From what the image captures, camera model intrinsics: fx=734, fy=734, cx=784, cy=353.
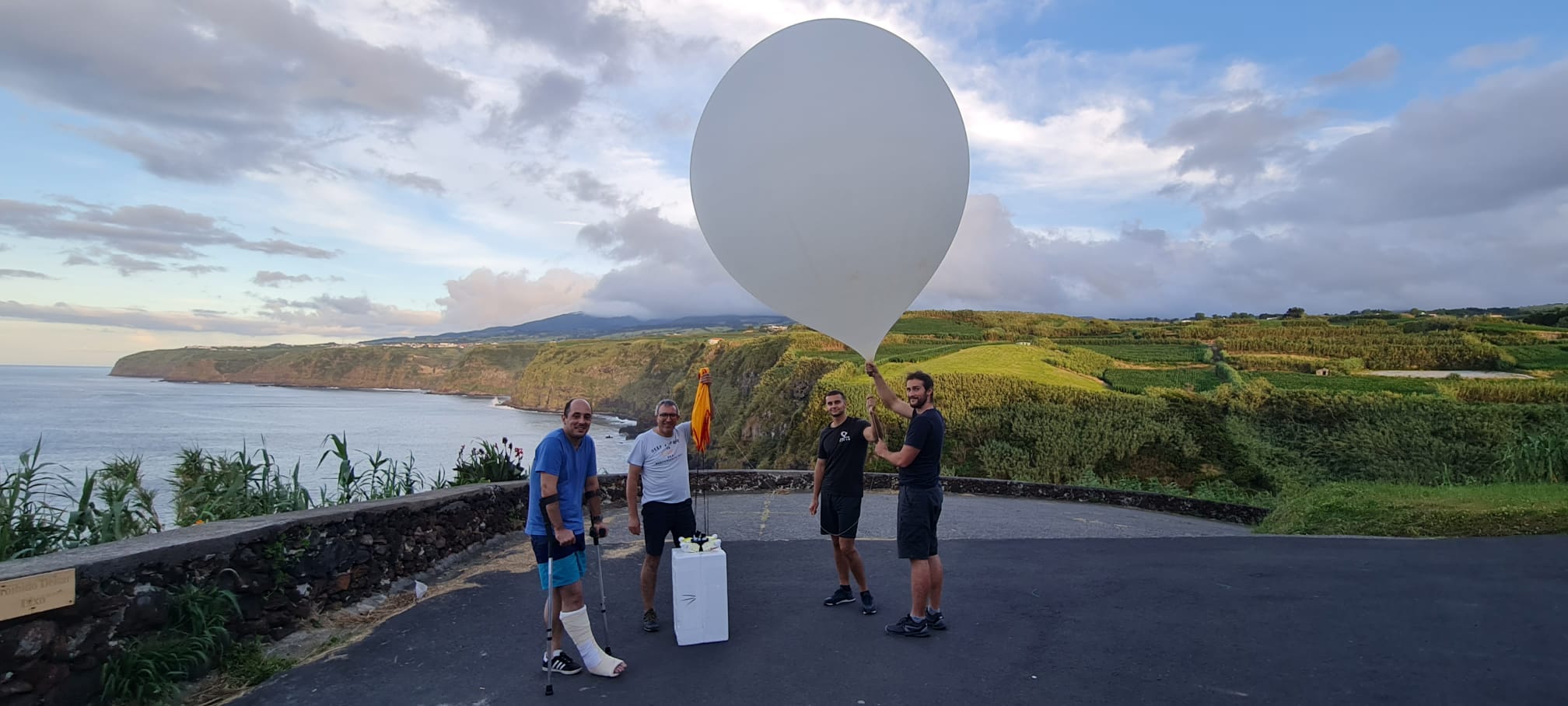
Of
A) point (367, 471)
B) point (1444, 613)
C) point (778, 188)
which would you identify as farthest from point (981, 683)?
point (367, 471)

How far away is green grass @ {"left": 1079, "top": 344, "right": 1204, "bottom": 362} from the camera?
22.8 meters

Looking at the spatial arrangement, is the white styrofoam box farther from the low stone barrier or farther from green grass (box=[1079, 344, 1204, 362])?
green grass (box=[1079, 344, 1204, 362])

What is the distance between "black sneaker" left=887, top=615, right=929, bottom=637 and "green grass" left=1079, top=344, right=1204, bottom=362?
2127 cm

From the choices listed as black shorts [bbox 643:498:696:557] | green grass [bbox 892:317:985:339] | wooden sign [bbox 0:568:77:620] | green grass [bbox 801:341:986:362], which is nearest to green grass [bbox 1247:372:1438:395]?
green grass [bbox 801:341:986:362]

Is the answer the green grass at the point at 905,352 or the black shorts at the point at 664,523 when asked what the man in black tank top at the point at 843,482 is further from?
the green grass at the point at 905,352

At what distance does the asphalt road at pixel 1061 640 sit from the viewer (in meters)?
3.80

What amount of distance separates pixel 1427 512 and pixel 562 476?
382 inches

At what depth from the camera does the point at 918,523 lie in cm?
457

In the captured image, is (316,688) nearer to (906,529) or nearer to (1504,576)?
(906,529)

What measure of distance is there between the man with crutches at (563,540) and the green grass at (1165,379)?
20.4 meters

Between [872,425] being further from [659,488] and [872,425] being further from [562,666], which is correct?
[562,666]

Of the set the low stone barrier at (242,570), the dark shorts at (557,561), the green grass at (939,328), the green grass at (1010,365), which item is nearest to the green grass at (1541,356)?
the green grass at (1010,365)

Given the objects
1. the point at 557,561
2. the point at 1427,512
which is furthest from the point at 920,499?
the point at 1427,512

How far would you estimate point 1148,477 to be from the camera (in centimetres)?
1959
